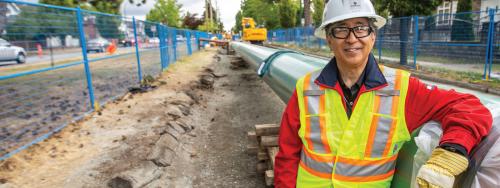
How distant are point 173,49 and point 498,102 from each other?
48.0ft

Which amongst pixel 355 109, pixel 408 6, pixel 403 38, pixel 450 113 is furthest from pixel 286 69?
pixel 408 6

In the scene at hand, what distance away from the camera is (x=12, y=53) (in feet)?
17.9

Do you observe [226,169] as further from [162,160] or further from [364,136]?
[364,136]

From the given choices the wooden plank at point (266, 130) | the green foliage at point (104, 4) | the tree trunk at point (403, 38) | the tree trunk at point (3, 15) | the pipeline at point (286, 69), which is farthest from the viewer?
the tree trunk at point (403, 38)

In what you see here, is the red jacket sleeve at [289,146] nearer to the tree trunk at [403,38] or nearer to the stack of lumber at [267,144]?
the stack of lumber at [267,144]

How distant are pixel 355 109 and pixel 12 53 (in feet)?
19.4

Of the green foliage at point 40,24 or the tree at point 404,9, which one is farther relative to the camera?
the tree at point 404,9

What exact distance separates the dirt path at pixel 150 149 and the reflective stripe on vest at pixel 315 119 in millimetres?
2318

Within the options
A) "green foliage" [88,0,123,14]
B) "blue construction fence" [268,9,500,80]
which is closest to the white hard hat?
"blue construction fence" [268,9,500,80]

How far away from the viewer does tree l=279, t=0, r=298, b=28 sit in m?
48.0

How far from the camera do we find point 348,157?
63.2 inches

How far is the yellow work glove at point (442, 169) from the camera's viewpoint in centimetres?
118

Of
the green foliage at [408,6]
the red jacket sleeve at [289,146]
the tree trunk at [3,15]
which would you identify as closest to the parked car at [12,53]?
the tree trunk at [3,15]

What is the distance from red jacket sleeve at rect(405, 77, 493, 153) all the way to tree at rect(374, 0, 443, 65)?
1274cm
